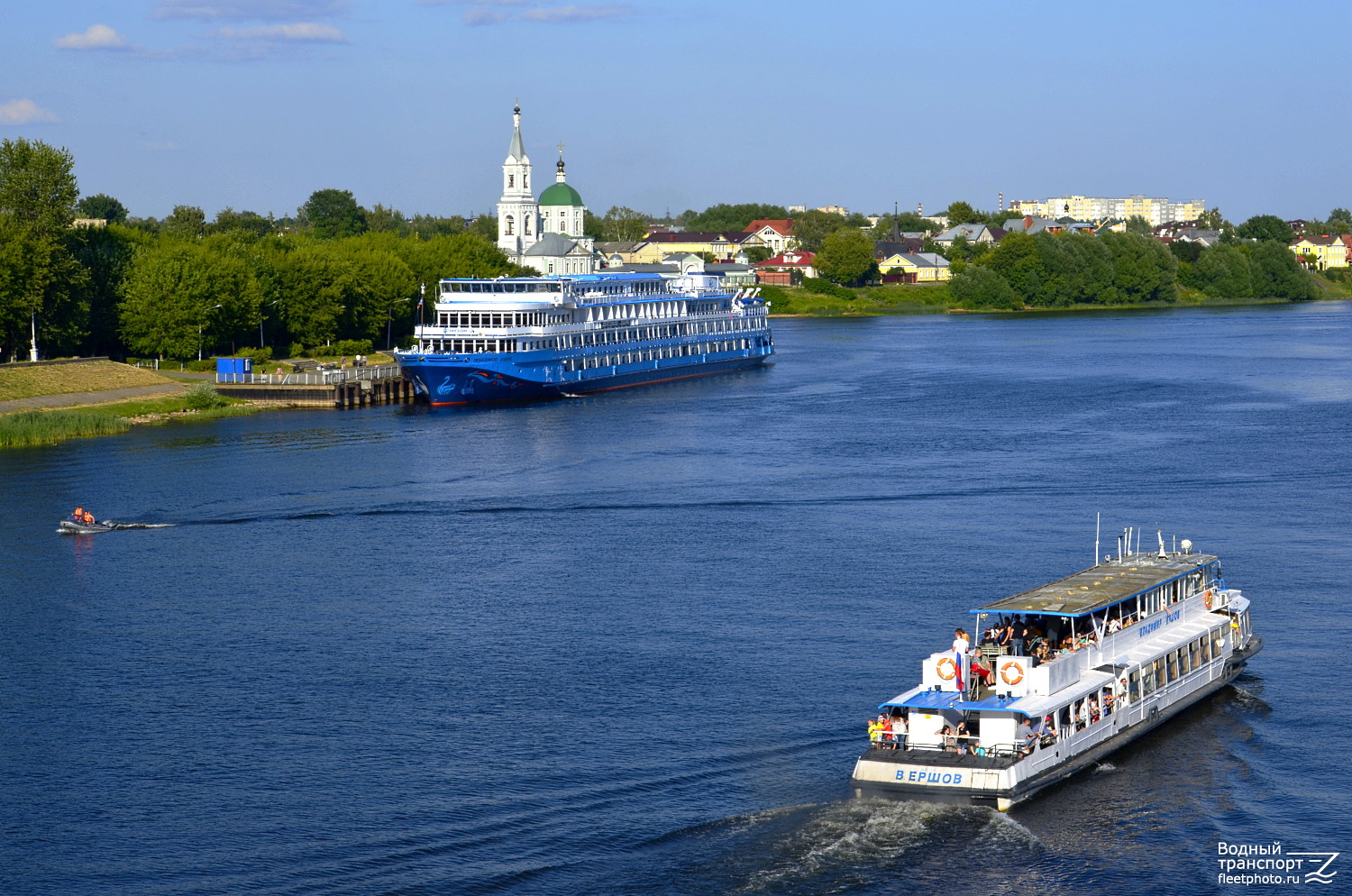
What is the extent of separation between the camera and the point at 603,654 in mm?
38031

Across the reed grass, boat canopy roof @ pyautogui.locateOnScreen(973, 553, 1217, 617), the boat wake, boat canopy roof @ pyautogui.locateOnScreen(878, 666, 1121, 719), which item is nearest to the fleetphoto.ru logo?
the boat wake

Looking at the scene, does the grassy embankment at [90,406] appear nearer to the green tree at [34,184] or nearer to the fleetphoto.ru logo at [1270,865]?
the green tree at [34,184]

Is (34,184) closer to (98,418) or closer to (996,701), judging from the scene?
(98,418)

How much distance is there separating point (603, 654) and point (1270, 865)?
54.9ft

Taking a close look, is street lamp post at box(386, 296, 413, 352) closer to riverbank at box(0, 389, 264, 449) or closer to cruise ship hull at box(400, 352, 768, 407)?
cruise ship hull at box(400, 352, 768, 407)

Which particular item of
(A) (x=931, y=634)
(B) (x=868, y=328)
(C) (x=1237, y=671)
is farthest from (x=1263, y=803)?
(B) (x=868, y=328)

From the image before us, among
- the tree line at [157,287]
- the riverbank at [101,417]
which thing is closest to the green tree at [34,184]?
the tree line at [157,287]

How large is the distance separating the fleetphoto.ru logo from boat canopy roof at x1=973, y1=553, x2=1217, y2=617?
6.48m

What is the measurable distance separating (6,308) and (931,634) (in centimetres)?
6841

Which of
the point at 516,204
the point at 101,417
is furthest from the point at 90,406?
the point at 516,204

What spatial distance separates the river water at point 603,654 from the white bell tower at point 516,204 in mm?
114289

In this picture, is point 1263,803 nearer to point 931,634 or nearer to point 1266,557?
point 931,634

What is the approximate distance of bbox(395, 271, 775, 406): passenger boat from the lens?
9738 centimetres

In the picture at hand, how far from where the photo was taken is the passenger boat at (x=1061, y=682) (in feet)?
93.2
